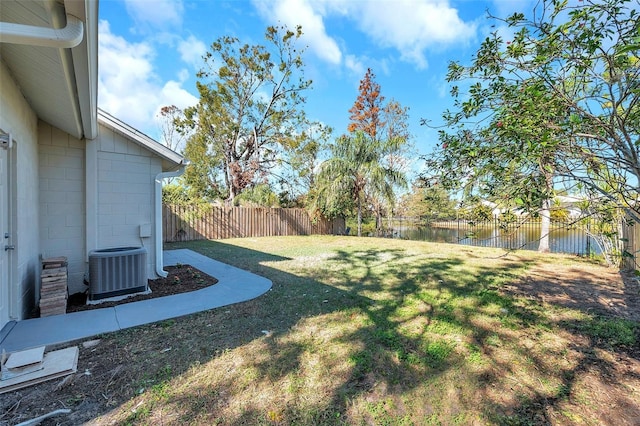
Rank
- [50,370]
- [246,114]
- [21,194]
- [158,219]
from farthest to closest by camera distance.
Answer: [246,114] < [158,219] < [21,194] < [50,370]

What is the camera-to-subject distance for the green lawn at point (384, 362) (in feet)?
6.17

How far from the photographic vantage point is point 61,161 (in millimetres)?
4227

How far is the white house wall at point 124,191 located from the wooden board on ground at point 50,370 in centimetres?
244

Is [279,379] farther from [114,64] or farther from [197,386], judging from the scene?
[114,64]

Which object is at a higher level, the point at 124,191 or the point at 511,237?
the point at 124,191

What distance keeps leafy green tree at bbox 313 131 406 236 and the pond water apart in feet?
9.16

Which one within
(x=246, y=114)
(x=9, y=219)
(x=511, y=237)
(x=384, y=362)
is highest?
(x=246, y=114)

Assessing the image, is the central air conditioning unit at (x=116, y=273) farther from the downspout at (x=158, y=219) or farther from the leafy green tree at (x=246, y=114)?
the leafy green tree at (x=246, y=114)

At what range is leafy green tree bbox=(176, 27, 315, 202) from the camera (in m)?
16.9

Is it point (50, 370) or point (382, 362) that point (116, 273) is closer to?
point (50, 370)

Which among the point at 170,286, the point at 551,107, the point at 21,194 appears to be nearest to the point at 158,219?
the point at 170,286

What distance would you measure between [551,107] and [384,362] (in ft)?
8.30

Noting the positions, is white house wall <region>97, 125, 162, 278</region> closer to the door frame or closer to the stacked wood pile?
the stacked wood pile

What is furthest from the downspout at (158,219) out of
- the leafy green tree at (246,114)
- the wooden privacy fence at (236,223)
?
the leafy green tree at (246,114)
